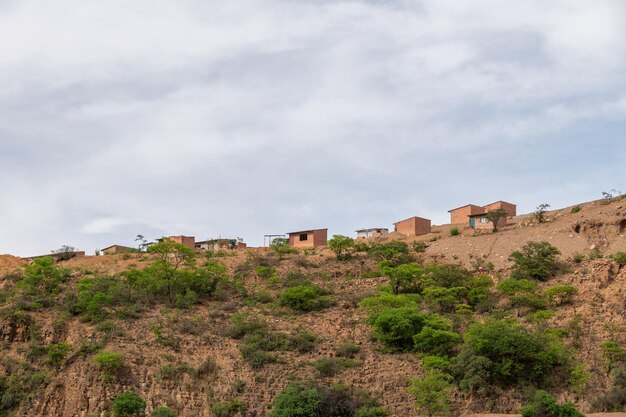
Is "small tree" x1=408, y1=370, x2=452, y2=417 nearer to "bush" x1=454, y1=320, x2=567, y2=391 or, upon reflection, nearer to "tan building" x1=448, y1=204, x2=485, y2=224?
"bush" x1=454, y1=320, x2=567, y2=391

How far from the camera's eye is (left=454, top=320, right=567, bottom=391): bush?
95.7 feet

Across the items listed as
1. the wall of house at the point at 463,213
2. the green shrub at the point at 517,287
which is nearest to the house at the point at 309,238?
the wall of house at the point at 463,213

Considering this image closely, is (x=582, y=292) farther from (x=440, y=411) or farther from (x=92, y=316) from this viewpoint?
(x=92, y=316)

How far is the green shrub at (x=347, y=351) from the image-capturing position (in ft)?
105

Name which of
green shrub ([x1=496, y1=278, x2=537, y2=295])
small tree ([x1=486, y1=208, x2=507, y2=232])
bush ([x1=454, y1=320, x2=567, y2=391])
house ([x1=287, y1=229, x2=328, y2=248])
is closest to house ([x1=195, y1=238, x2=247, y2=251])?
house ([x1=287, y1=229, x2=328, y2=248])

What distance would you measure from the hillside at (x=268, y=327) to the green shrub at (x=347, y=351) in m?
0.05

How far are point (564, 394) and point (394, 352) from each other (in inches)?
261

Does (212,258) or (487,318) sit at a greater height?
(212,258)

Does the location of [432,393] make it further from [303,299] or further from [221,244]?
[221,244]

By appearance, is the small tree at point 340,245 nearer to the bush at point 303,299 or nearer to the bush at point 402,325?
the bush at point 303,299

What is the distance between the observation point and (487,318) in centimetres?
3378

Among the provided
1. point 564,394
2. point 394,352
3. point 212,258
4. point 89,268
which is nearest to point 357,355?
point 394,352

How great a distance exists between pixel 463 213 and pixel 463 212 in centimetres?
7

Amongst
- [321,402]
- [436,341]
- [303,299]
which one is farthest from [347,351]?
[303,299]
